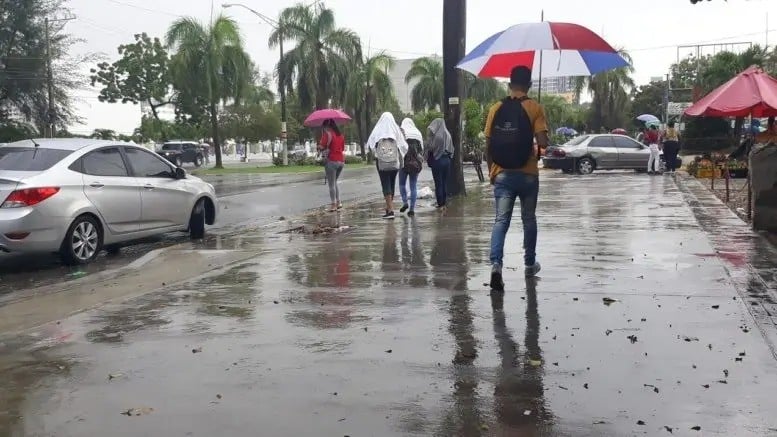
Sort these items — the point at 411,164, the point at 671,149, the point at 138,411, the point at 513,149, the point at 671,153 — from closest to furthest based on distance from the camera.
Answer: the point at 138,411
the point at 513,149
the point at 411,164
the point at 671,149
the point at 671,153

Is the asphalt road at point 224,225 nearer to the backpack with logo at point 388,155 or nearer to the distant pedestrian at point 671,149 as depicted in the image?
the backpack with logo at point 388,155

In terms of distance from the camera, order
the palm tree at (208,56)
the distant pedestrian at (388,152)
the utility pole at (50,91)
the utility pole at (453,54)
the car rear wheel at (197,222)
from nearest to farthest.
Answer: the car rear wheel at (197,222)
the distant pedestrian at (388,152)
the utility pole at (453,54)
the utility pole at (50,91)
the palm tree at (208,56)

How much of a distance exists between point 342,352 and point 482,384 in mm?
1031

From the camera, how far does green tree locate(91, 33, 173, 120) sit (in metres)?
69.1

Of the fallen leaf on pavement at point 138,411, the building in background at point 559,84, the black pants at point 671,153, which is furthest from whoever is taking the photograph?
the building in background at point 559,84

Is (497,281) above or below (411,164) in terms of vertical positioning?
below

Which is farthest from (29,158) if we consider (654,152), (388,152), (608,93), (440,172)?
(608,93)

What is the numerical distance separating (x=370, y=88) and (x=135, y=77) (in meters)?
23.4

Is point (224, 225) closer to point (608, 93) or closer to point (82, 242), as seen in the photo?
point (82, 242)

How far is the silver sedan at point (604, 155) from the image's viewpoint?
27281mm

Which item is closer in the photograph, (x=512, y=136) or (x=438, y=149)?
(x=512, y=136)

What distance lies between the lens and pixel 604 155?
89.5ft

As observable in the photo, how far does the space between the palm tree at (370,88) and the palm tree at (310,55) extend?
694 centimetres

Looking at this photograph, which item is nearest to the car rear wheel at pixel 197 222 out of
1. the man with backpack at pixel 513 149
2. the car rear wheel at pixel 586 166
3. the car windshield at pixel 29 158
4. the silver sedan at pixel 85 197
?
the silver sedan at pixel 85 197
